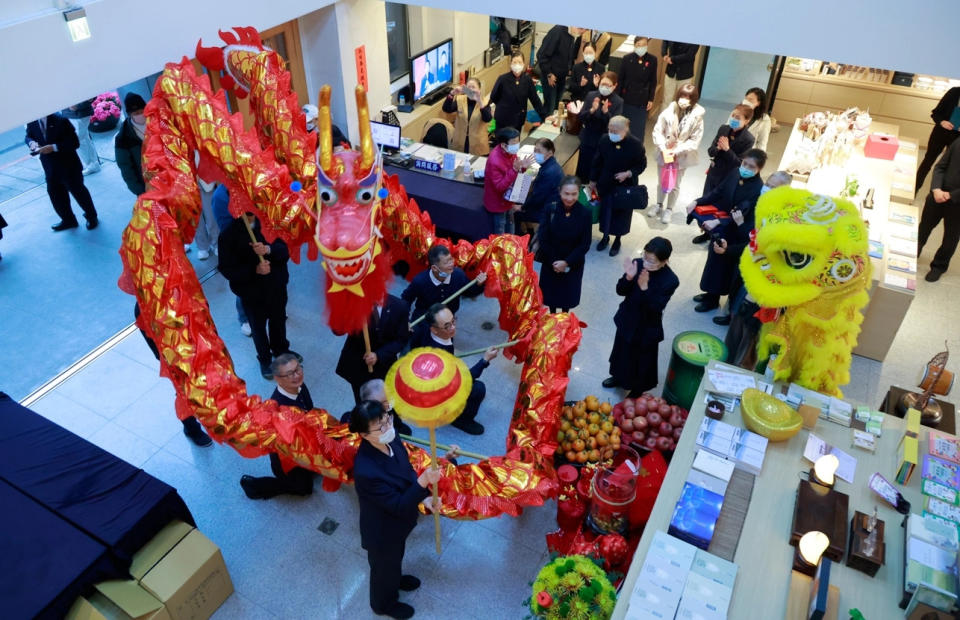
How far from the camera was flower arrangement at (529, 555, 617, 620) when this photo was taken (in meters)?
2.92

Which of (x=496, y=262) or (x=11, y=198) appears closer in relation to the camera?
(x=496, y=262)

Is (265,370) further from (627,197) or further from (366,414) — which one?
(627,197)

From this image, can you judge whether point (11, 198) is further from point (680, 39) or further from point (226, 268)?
point (680, 39)

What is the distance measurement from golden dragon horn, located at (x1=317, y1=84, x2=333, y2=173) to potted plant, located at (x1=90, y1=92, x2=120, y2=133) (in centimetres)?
681

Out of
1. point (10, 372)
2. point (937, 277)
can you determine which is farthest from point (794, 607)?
point (10, 372)

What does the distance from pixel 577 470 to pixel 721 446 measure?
2.87 ft

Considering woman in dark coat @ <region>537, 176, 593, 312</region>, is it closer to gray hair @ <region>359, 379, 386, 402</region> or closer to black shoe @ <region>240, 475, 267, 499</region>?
gray hair @ <region>359, 379, 386, 402</region>

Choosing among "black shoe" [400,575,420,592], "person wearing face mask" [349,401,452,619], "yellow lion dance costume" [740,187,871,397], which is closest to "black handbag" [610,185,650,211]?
"yellow lion dance costume" [740,187,871,397]

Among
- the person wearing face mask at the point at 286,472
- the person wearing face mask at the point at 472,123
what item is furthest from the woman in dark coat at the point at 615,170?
the person wearing face mask at the point at 286,472

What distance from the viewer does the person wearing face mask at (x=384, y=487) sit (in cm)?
285

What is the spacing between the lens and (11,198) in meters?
6.99

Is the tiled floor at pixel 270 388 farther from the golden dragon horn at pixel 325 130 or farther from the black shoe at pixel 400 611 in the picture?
the golden dragon horn at pixel 325 130

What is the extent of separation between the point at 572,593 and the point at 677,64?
7.60 m

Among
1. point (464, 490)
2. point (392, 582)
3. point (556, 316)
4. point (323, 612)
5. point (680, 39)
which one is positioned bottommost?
point (323, 612)
